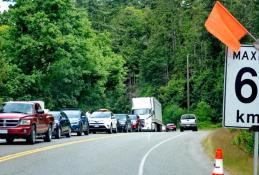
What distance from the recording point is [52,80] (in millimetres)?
56438

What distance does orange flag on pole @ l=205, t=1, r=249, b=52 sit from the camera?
22.9 ft

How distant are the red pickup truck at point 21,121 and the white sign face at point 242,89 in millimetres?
19373

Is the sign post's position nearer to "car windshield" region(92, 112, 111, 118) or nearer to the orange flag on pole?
the orange flag on pole

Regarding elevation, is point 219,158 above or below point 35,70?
below

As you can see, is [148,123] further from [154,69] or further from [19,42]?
[154,69]

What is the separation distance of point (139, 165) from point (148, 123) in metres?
45.4

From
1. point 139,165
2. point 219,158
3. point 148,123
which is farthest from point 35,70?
point 219,158

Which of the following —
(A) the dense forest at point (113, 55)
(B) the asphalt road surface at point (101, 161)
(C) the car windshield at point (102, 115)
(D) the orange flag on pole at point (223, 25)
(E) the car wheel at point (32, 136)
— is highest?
(A) the dense forest at point (113, 55)

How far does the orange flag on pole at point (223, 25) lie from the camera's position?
6988 millimetres

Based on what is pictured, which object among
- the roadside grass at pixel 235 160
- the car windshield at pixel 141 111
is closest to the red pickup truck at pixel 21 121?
the roadside grass at pixel 235 160

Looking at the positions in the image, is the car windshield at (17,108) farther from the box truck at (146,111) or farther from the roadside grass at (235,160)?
the box truck at (146,111)

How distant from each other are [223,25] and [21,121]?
20175 mm

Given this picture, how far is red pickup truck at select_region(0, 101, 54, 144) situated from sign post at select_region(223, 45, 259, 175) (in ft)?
63.6

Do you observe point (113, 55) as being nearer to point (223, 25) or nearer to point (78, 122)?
point (78, 122)
